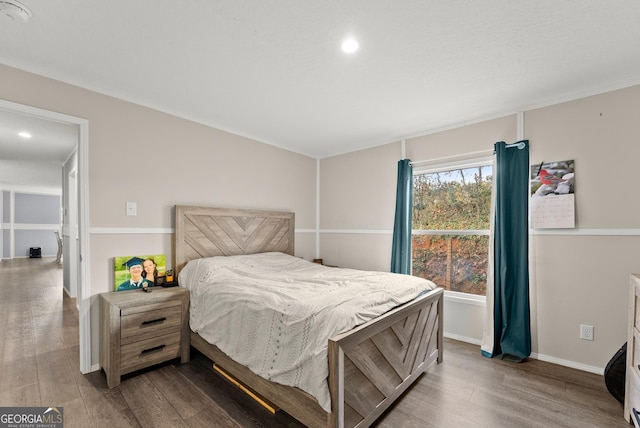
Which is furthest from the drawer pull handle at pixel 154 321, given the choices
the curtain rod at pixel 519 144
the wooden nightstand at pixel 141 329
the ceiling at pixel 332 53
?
the curtain rod at pixel 519 144

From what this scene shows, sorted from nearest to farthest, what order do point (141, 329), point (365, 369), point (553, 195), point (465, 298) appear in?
1. point (365, 369)
2. point (141, 329)
3. point (553, 195)
4. point (465, 298)

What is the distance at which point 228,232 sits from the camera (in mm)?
3287

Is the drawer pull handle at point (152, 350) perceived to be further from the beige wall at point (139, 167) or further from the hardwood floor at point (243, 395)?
the beige wall at point (139, 167)

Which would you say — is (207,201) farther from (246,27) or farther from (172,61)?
(246,27)

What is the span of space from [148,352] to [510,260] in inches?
131

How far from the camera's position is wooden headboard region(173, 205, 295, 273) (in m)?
2.90

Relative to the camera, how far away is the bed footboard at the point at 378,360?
1441 mm

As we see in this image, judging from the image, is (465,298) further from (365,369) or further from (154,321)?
(154,321)

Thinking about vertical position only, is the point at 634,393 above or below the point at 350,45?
below

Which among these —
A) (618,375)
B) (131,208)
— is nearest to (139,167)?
(131,208)

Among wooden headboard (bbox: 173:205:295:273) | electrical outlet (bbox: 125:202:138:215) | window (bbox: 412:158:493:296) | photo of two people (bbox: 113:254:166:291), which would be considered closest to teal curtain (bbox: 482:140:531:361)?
window (bbox: 412:158:493:296)

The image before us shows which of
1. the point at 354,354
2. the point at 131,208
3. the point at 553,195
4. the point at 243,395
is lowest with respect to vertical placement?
the point at 243,395

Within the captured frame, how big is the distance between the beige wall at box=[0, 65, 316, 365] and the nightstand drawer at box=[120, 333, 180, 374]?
457mm

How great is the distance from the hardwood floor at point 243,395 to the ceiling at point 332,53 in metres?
2.38
